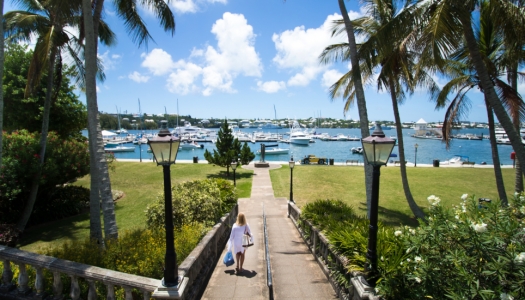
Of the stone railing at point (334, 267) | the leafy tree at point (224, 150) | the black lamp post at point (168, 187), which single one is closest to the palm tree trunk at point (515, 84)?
the stone railing at point (334, 267)

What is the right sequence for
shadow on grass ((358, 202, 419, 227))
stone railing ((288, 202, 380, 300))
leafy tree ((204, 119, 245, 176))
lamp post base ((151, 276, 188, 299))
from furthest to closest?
leafy tree ((204, 119, 245, 176)) → shadow on grass ((358, 202, 419, 227)) → stone railing ((288, 202, 380, 300)) → lamp post base ((151, 276, 188, 299))

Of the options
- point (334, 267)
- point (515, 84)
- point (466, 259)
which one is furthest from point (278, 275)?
point (515, 84)

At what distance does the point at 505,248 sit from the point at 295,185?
67.2ft

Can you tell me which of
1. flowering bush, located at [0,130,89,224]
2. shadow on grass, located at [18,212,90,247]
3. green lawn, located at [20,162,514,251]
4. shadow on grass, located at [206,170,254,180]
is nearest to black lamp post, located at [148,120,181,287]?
green lawn, located at [20,162,514,251]

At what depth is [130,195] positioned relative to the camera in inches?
820

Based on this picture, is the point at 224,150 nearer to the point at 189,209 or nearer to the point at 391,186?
the point at 391,186

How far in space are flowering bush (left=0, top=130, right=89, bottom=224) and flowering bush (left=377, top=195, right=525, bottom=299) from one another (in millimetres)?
14130

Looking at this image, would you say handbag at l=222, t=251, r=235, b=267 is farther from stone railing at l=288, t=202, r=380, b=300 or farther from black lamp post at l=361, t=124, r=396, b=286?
black lamp post at l=361, t=124, r=396, b=286

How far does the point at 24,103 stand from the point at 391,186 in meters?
27.0

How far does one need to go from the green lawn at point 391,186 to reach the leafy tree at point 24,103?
1579cm

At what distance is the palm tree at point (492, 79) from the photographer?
9.48 meters

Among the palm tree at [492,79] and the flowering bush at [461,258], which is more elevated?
the palm tree at [492,79]

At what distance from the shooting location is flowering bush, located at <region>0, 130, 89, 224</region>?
37.4 feet

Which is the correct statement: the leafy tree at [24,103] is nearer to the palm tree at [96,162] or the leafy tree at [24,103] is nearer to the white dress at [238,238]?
the palm tree at [96,162]
